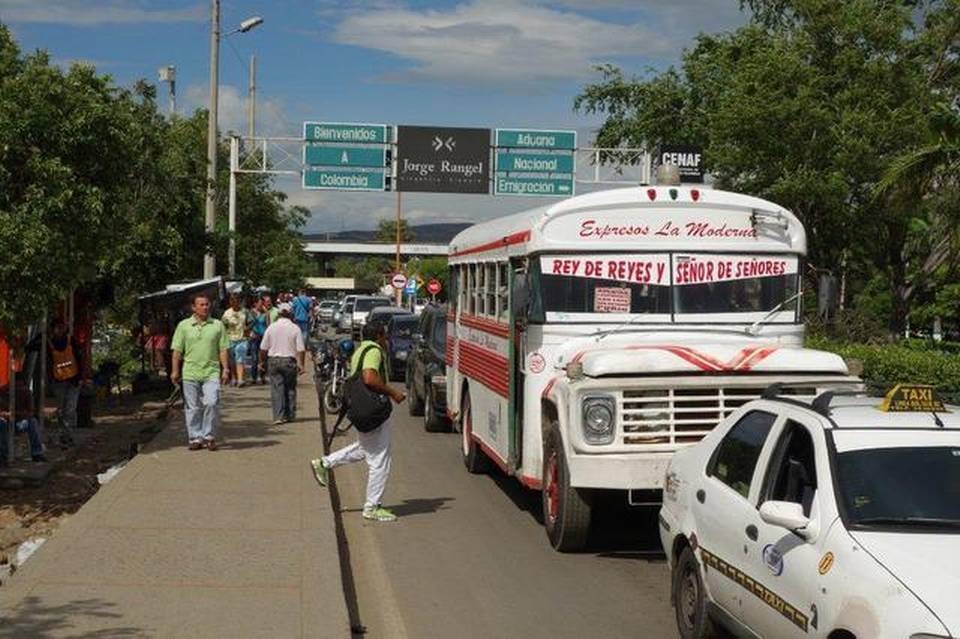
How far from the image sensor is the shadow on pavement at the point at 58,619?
6879mm

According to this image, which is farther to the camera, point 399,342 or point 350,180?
point 350,180

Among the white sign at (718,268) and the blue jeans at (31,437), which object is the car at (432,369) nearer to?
the blue jeans at (31,437)

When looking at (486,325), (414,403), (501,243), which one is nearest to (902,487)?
(501,243)

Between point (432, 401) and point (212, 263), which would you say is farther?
point (212, 263)

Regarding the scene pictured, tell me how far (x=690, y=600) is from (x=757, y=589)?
1.26 m

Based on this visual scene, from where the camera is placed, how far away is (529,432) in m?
10.9

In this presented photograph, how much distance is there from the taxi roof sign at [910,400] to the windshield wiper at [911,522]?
798mm

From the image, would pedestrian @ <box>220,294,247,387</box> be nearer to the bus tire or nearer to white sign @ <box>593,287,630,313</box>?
the bus tire

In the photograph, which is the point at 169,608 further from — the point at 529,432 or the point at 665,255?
the point at 665,255

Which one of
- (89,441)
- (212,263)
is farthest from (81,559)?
(212,263)

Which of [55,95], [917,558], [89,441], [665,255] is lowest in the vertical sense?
[89,441]

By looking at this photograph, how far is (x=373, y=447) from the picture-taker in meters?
11.3

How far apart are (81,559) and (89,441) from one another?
8.88 m

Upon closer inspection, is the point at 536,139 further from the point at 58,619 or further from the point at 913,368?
the point at 58,619
